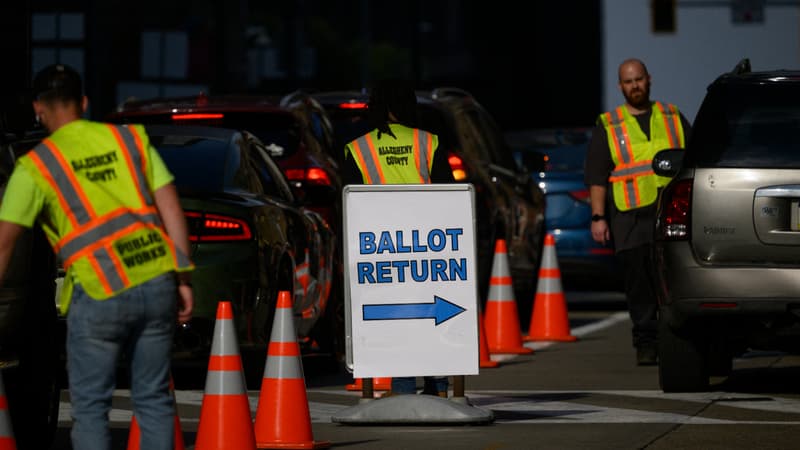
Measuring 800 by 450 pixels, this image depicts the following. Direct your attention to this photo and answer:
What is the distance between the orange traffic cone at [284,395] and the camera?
985 cm

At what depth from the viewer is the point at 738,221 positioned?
11406 millimetres

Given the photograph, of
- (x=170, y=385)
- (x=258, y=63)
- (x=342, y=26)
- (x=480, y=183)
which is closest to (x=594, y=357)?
(x=480, y=183)

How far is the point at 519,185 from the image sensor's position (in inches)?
722

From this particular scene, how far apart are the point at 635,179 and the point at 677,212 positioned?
2.62 meters

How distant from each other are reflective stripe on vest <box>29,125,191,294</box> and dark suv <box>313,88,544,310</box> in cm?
794

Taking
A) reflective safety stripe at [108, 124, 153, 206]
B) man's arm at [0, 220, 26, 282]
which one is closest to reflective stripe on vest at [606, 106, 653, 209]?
reflective safety stripe at [108, 124, 153, 206]

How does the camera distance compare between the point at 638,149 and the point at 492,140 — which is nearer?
the point at 638,149

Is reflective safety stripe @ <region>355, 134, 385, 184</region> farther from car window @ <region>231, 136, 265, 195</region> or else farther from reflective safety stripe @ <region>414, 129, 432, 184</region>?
car window @ <region>231, 136, 265, 195</region>

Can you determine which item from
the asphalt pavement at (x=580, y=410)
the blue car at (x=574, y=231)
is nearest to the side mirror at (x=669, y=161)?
the asphalt pavement at (x=580, y=410)

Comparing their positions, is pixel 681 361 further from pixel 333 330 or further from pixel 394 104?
pixel 333 330

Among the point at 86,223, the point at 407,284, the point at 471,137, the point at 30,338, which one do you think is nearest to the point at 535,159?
the point at 471,137

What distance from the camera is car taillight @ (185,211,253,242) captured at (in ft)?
39.2

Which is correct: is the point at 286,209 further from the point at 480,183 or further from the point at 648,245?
→ the point at 480,183

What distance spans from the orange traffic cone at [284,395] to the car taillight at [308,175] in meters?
4.55
